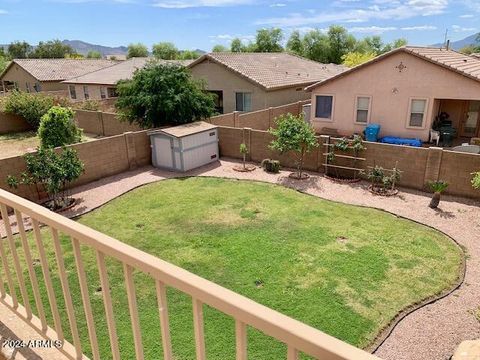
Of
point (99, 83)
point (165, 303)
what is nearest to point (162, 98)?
point (165, 303)

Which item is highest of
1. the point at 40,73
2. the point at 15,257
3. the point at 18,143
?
the point at 40,73

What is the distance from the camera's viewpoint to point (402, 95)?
15.8 metres

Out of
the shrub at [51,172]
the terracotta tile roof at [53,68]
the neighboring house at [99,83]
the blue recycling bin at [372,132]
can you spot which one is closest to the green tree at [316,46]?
the neighboring house at [99,83]

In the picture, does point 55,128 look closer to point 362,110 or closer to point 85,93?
point 362,110

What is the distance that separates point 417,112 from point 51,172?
47.6 ft

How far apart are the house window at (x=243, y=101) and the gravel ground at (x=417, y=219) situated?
7701 mm

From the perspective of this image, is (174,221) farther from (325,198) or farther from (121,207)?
(325,198)

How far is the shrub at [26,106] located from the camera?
22.0m

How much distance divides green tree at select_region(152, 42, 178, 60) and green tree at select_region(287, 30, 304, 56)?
81.9ft

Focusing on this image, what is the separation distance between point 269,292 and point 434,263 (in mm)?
3677

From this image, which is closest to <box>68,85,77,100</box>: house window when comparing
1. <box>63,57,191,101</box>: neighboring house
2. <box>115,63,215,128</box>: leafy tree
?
<box>63,57,191,101</box>: neighboring house

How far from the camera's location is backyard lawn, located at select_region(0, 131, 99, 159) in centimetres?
1753

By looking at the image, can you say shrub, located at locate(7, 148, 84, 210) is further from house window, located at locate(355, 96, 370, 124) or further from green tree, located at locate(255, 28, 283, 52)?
green tree, located at locate(255, 28, 283, 52)

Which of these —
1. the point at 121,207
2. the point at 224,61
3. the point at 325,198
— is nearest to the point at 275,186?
the point at 325,198
